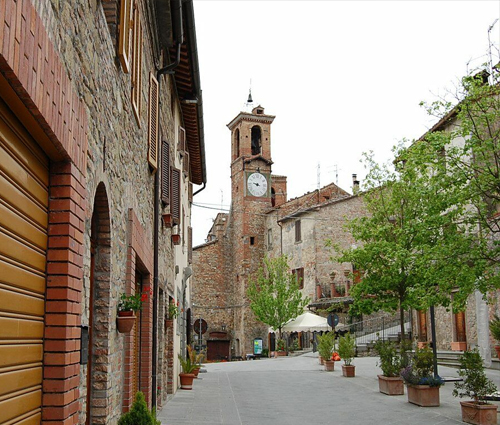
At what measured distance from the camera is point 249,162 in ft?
162

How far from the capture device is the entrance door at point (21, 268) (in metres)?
2.93

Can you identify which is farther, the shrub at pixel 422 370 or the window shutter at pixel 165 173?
the shrub at pixel 422 370

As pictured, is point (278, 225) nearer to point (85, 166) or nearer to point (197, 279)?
point (197, 279)

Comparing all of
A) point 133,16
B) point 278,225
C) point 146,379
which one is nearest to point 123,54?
point 133,16

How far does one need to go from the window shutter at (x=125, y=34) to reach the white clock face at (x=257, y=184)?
1688 inches

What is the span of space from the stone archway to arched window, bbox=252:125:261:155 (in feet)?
Result: 151

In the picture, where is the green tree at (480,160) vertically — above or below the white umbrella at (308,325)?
above

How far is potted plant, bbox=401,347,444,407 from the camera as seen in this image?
13047mm

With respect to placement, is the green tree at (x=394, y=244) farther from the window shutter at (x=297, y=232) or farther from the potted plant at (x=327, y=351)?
the window shutter at (x=297, y=232)

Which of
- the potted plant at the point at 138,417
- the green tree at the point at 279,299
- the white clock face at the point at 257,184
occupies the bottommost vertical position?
the potted plant at the point at 138,417

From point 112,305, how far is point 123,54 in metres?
2.35

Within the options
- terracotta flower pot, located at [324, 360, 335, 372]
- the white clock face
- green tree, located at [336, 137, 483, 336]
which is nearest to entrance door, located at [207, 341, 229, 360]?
the white clock face

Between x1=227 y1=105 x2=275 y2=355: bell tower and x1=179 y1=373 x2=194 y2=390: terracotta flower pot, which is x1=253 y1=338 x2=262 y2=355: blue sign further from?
x1=179 y1=373 x2=194 y2=390: terracotta flower pot

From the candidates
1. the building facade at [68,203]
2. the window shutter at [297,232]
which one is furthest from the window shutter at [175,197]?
the window shutter at [297,232]
